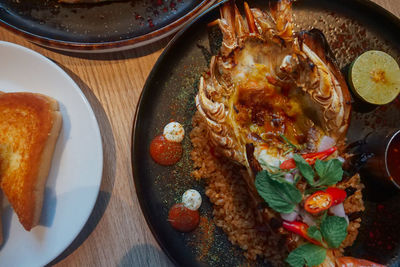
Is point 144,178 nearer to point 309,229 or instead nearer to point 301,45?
point 309,229

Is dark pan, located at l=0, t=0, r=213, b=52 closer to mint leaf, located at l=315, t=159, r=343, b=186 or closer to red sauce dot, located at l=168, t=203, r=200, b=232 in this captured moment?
red sauce dot, located at l=168, t=203, r=200, b=232

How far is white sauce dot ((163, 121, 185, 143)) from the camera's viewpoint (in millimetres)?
1951

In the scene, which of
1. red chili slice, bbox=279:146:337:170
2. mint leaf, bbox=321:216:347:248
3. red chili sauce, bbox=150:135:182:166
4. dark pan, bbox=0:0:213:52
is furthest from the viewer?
dark pan, bbox=0:0:213:52

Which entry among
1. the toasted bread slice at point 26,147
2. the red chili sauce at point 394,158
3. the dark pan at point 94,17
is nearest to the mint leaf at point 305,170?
the red chili sauce at point 394,158

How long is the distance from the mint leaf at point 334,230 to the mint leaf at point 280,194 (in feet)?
0.55

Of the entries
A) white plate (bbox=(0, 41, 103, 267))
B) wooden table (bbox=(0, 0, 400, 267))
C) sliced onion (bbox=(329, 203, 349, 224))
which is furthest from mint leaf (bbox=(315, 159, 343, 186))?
white plate (bbox=(0, 41, 103, 267))

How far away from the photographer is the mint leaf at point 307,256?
155 centimetres

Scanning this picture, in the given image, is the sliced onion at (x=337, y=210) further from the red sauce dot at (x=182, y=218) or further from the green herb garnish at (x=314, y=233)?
the red sauce dot at (x=182, y=218)

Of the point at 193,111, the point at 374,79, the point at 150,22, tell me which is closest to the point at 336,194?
the point at 374,79

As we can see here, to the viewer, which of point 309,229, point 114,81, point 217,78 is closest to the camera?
point 309,229

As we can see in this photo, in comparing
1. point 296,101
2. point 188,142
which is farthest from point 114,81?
point 296,101

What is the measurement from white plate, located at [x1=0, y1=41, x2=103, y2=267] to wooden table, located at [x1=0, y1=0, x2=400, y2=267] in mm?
170

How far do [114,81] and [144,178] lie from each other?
65 cm

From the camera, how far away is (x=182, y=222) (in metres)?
1.91
